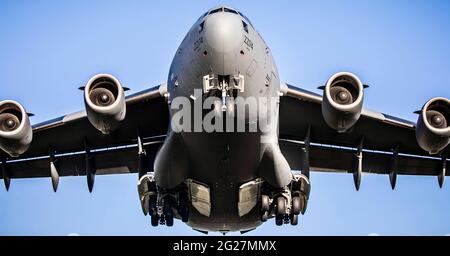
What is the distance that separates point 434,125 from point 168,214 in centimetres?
528

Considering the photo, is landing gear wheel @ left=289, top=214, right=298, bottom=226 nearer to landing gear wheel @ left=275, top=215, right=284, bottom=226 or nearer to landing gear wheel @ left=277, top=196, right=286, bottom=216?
landing gear wheel @ left=275, top=215, right=284, bottom=226

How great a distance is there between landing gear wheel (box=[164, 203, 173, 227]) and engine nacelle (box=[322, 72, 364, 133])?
363 centimetres

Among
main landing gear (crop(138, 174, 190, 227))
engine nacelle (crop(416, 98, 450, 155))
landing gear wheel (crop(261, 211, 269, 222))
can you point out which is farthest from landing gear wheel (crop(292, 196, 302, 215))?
engine nacelle (crop(416, 98, 450, 155))

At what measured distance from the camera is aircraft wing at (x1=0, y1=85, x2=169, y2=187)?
1384cm

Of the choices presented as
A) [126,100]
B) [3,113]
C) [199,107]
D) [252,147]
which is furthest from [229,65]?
[3,113]

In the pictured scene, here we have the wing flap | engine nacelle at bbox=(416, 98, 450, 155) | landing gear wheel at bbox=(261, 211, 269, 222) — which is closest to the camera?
engine nacelle at bbox=(416, 98, 450, 155)

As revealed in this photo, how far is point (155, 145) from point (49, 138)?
2232 millimetres

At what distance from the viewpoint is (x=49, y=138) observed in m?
14.7

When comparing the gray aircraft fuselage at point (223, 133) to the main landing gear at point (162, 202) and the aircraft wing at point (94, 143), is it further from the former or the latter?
the aircraft wing at point (94, 143)

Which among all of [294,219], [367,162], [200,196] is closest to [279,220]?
[294,219]

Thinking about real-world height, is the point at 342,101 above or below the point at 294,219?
above

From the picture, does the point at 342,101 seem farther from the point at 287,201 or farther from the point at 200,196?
the point at 200,196

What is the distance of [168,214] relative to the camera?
46.0ft

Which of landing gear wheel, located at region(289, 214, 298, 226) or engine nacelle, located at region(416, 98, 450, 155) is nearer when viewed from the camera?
engine nacelle, located at region(416, 98, 450, 155)
